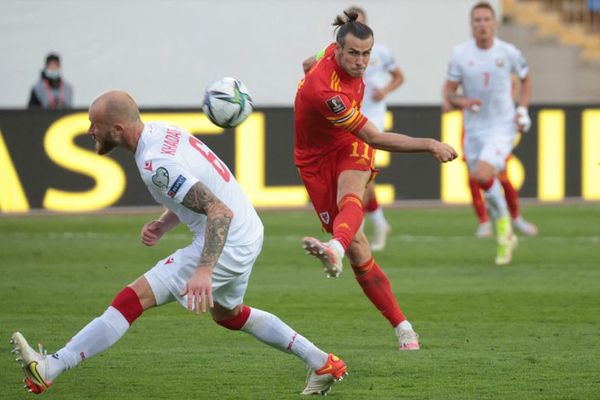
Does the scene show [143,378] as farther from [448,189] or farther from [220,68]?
[220,68]

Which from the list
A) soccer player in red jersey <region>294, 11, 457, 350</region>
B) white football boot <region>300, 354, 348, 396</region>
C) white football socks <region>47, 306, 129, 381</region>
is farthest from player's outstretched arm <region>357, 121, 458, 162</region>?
white football socks <region>47, 306, 129, 381</region>

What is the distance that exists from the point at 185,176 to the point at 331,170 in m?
2.61

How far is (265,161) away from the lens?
18453 mm

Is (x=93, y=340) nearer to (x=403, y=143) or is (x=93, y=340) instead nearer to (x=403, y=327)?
(x=403, y=143)

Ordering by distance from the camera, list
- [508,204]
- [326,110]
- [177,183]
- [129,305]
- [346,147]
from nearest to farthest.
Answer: [177,183] < [129,305] < [326,110] < [346,147] < [508,204]

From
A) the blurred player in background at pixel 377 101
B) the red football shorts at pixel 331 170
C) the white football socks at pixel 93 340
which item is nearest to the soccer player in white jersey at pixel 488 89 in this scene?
the blurred player in background at pixel 377 101

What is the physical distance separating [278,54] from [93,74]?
3.17 m

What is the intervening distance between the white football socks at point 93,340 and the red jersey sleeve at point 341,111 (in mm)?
2252

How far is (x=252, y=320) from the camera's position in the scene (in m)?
7.38

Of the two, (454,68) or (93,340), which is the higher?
(454,68)

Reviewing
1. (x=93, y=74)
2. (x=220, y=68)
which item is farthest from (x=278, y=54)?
(x=93, y=74)

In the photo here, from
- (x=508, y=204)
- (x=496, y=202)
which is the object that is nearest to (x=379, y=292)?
(x=496, y=202)

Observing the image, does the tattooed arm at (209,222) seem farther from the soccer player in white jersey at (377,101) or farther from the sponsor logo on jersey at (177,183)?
the soccer player in white jersey at (377,101)

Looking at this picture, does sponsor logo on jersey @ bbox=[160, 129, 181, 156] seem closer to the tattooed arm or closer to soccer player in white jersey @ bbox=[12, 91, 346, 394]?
soccer player in white jersey @ bbox=[12, 91, 346, 394]
